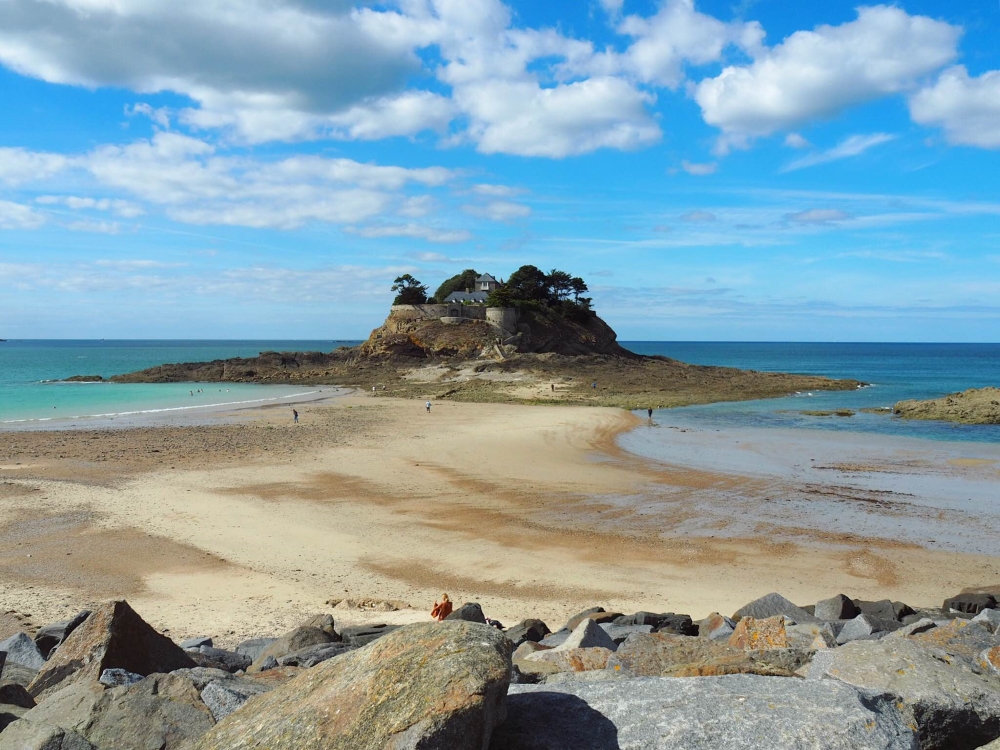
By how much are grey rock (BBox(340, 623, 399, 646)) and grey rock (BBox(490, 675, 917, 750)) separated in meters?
6.23

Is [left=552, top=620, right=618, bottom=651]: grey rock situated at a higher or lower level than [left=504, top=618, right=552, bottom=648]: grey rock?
higher

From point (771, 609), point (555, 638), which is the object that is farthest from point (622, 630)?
point (771, 609)

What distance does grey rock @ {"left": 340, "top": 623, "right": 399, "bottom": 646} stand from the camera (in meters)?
9.70

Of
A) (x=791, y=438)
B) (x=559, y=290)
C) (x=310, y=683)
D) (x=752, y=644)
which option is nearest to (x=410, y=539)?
(x=752, y=644)

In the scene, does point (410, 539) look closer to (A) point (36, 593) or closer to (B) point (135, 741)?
(A) point (36, 593)

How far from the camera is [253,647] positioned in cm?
977

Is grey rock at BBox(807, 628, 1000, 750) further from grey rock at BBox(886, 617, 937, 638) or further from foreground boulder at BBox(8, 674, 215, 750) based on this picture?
foreground boulder at BBox(8, 674, 215, 750)

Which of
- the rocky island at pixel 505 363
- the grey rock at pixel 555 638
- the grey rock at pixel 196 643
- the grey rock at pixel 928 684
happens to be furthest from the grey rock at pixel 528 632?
the rocky island at pixel 505 363

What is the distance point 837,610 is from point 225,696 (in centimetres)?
901

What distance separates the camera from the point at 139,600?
12695 millimetres

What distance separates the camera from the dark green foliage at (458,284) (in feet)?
328

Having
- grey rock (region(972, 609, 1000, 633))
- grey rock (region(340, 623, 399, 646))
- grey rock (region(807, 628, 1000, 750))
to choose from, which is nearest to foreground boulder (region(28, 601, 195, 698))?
grey rock (region(340, 623, 399, 646))

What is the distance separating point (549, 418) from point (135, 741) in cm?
3838

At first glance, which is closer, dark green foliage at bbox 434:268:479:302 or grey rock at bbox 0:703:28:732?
grey rock at bbox 0:703:28:732
